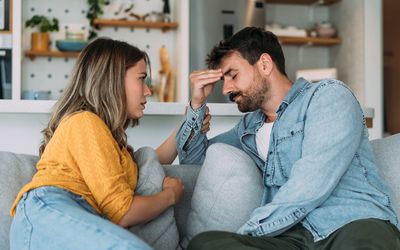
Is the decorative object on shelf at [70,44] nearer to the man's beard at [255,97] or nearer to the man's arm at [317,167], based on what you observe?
the man's beard at [255,97]

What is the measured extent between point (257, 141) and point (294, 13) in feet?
14.5

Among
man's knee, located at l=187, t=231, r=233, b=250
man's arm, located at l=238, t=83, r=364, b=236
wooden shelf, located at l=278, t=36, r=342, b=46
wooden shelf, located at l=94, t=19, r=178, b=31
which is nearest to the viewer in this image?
man's knee, located at l=187, t=231, r=233, b=250

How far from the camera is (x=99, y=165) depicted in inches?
64.5

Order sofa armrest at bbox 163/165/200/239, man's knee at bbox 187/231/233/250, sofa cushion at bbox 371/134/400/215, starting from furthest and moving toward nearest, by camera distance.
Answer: sofa armrest at bbox 163/165/200/239 → sofa cushion at bbox 371/134/400/215 → man's knee at bbox 187/231/233/250

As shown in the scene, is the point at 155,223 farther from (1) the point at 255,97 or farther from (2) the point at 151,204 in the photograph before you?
(1) the point at 255,97

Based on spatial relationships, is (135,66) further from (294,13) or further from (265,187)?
(294,13)

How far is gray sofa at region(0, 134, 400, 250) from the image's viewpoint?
1853 millimetres

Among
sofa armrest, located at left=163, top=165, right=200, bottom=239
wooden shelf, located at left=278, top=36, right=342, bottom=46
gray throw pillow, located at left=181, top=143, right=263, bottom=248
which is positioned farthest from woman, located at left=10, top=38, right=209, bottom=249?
wooden shelf, located at left=278, top=36, right=342, bottom=46

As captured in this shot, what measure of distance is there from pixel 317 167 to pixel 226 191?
317mm

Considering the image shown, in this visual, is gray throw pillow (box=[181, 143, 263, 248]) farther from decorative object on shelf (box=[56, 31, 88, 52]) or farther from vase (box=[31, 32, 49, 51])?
vase (box=[31, 32, 49, 51])

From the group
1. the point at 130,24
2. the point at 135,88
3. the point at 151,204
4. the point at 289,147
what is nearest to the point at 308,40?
the point at 130,24

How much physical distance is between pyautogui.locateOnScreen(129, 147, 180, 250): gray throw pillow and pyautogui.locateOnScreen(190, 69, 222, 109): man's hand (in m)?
0.40

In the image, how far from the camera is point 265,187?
198cm

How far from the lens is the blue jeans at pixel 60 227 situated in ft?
4.62
